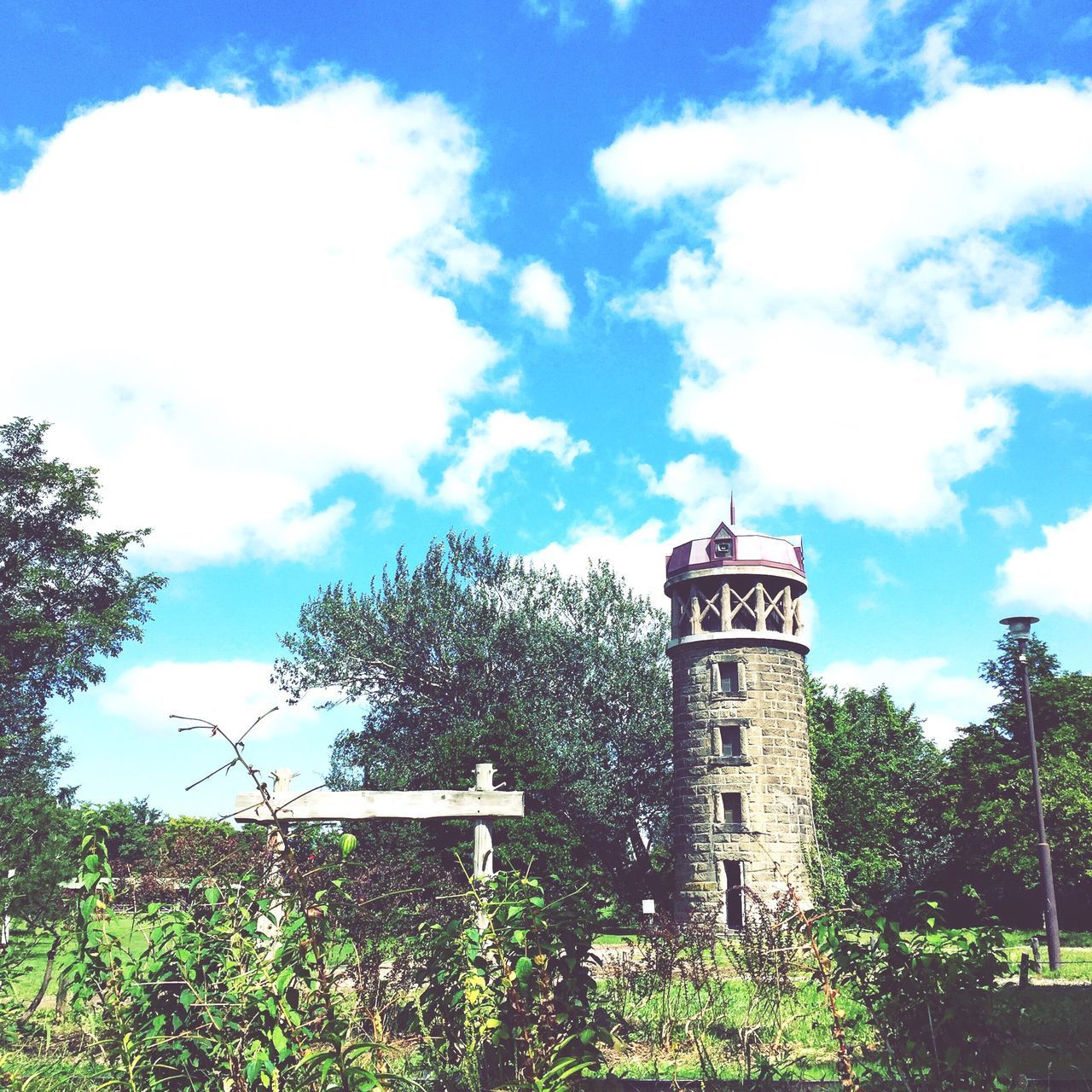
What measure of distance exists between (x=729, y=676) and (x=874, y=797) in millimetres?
11644

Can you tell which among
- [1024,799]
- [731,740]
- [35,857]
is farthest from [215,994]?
[1024,799]

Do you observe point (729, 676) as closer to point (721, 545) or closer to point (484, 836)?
point (721, 545)

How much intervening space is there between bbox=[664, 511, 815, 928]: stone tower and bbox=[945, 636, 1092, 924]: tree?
697 cm

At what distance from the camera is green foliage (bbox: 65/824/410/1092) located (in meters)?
3.35

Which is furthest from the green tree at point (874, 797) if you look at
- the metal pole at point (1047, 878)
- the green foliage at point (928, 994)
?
the green foliage at point (928, 994)

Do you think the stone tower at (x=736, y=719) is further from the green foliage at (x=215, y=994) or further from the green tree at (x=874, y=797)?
the green foliage at (x=215, y=994)

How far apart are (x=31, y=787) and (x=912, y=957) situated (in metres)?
40.7

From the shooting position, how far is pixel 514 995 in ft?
12.7

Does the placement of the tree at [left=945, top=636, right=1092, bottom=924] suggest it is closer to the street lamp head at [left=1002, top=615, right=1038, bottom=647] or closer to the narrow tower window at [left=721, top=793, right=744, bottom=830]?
the narrow tower window at [left=721, top=793, right=744, bottom=830]

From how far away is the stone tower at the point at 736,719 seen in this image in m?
26.9

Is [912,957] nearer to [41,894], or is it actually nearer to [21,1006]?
[21,1006]

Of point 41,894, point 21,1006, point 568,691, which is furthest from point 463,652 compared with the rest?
point 21,1006

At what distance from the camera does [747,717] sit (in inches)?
1086

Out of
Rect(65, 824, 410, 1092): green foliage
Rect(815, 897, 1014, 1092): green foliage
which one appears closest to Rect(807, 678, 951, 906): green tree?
Rect(815, 897, 1014, 1092): green foliage
